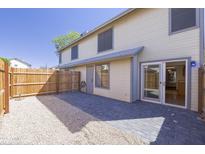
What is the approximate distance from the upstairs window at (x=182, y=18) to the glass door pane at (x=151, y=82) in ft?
6.70

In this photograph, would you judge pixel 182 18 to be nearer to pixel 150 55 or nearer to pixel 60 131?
pixel 150 55

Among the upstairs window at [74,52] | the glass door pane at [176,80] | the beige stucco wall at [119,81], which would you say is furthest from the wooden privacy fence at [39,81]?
the glass door pane at [176,80]

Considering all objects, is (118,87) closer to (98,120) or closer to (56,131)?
(98,120)

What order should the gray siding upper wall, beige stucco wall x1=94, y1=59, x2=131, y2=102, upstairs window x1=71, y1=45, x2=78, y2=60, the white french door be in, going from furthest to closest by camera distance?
upstairs window x1=71, y1=45, x2=78, y2=60 → beige stucco wall x1=94, y1=59, x2=131, y2=102 → the white french door → the gray siding upper wall

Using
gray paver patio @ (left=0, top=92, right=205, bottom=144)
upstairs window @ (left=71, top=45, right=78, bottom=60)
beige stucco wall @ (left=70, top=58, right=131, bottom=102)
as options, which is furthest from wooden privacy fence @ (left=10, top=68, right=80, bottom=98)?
gray paver patio @ (left=0, top=92, right=205, bottom=144)

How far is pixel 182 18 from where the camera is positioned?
6.12 metres

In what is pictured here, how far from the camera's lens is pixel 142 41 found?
7.92 metres

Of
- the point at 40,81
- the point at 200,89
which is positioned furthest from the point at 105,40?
the point at 200,89

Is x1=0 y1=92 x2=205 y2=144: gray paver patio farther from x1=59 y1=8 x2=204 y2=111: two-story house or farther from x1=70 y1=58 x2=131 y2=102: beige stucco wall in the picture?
x1=70 y1=58 x2=131 y2=102: beige stucco wall

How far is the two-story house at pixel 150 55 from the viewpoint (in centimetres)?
585

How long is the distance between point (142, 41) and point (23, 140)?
7.34 metres

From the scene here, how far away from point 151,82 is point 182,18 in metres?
3.44

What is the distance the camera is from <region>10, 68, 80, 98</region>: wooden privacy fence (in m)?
9.00
